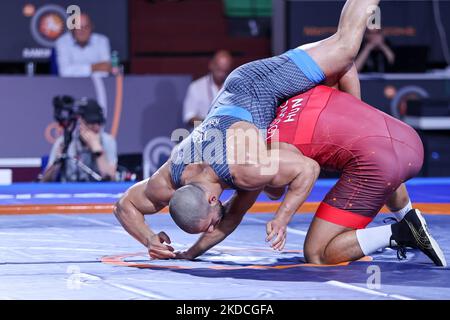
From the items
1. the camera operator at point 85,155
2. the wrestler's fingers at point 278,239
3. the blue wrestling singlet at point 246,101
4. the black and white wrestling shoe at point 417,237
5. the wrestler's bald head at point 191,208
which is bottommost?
the camera operator at point 85,155

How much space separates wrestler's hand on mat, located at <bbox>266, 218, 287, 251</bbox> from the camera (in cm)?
386

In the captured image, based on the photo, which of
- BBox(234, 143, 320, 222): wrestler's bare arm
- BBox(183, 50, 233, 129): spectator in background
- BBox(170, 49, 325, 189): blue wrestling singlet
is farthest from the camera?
BBox(183, 50, 233, 129): spectator in background

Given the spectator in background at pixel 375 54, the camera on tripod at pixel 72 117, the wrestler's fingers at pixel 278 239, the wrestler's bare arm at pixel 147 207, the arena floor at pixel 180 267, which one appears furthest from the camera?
the spectator in background at pixel 375 54

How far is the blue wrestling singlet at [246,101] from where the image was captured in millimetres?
4121

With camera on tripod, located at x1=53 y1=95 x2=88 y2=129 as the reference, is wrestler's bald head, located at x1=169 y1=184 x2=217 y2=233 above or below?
above

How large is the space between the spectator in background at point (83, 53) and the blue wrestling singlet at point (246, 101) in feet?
12.5

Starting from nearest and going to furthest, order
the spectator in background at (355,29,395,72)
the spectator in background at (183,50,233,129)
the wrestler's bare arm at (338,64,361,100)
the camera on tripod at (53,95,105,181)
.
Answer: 1. the wrestler's bare arm at (338,64,361,100)
2. the camera on tripod at (53,95,105,181)
3. the spectator in background at (183,50,233,129)
4. the spectator in background at (355,29,395,72)

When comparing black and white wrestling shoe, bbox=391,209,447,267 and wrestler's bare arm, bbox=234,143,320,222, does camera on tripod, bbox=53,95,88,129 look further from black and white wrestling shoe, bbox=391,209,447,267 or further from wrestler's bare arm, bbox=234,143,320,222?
black and white wrestling shoe, bbox=391,209,447,267

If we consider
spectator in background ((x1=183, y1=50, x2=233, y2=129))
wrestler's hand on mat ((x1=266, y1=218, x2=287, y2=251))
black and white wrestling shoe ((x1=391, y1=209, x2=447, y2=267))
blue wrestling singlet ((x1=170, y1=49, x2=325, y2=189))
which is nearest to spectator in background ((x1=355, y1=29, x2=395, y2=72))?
spectator in background ((x1=183, y1=50, x2=233, y2=129))

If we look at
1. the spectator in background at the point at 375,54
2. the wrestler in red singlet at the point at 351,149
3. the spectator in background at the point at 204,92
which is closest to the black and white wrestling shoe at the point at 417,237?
the wrestler in red singlet at the point at 351,149

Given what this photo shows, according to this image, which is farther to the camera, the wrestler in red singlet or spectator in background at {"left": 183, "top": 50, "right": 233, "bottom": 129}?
spectator in background at {"left": 183, "top": 50, "right": 233, "bottom": 129}

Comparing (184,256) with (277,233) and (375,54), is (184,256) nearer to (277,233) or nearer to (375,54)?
(277,233)

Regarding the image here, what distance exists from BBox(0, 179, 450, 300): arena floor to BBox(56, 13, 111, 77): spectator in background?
2282 millimetres

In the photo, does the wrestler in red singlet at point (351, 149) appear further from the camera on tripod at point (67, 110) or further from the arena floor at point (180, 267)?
the camera on tripod at point (67, 110)
